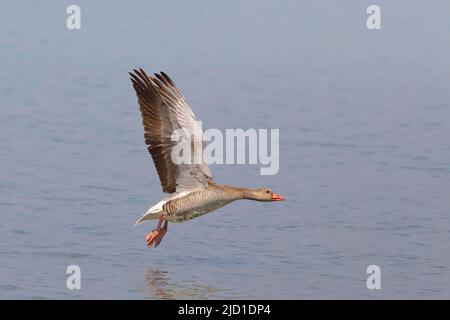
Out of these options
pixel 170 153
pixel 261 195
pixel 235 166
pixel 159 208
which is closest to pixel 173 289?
pixel 159 208

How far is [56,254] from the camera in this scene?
527 inches

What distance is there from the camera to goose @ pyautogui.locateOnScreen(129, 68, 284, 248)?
41.1ft

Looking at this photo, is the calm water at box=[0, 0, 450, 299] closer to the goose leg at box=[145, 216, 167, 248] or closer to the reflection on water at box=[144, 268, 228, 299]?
the reflection on water at box=[144, 268, 228, 299]

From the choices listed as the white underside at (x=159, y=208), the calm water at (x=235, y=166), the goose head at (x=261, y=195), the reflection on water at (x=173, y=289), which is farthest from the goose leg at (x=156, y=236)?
the goose head at (x=261, y=195)

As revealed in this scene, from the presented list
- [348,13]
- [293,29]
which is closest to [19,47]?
[293,29]

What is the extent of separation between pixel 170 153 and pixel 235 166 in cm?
524

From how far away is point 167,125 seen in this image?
12602 mm

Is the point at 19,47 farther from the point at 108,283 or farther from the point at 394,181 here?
the point at 108,283

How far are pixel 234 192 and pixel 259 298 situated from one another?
1281mm

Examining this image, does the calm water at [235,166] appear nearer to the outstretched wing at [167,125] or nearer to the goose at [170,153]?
the goose at [170,153]

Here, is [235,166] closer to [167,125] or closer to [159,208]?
[159,208]

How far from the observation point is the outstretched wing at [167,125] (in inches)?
492

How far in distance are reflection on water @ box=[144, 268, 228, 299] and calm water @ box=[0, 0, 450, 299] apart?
4 cm

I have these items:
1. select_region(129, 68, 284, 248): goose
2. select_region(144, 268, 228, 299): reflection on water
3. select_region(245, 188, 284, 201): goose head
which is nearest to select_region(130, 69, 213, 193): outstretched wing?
select_region(129, 68, 284, 248): goose
